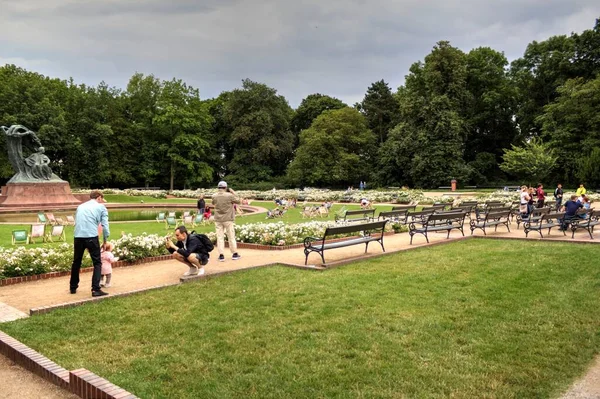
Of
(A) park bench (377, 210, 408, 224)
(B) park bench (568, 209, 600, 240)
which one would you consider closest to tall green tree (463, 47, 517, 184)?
(B) park bench (568, 209, 600, 240)

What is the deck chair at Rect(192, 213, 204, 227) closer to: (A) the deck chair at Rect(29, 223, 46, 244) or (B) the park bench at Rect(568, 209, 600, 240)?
(A) the deck chair at Rect(29, 223, 46, 244)

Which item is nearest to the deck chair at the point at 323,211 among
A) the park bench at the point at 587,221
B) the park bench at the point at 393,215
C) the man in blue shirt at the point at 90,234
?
the park bench at the point at 393,215

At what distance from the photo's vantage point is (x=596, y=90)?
4119 centimetres

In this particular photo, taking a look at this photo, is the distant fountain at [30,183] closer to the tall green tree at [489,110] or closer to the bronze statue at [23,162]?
the bronze statue at [23,162]

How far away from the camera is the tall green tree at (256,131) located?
58.9m

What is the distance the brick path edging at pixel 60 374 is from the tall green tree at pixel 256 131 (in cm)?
5368

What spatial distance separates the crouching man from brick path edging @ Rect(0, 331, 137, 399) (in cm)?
324

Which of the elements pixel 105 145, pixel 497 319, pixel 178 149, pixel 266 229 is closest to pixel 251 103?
pixel 178 149

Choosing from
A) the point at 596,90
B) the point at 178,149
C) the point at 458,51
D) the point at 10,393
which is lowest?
the point at 10,393

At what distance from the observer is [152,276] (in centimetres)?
902

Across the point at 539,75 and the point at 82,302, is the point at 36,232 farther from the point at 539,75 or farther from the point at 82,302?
the point at 539,75

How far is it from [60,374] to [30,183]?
2728 centimetres

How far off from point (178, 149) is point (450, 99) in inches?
1194

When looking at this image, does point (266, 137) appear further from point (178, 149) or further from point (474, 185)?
point (474, 185)
